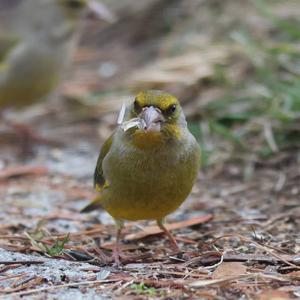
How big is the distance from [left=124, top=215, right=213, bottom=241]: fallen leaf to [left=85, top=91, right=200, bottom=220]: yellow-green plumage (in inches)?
22.3

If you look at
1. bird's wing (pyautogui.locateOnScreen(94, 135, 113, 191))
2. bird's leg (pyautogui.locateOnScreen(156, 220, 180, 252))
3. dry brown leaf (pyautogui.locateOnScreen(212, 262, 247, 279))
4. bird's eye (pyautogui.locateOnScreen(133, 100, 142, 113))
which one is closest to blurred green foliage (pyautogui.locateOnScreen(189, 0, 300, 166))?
bird's leg (pyautogui.locateOnScreen(156, 220, 180, 252))

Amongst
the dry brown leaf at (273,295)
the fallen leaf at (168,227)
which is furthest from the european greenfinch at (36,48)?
the dry brown leaf at (273,295)

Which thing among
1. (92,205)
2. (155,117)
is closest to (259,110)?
(92,205)

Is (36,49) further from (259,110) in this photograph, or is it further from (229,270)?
(229,270)

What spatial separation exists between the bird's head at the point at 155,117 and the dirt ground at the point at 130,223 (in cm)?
59

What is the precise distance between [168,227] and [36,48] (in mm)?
3293

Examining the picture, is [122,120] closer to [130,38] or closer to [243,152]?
[243,152]

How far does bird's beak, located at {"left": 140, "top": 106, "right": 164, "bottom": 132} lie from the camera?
3797mm

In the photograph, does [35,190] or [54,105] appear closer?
[35,190]

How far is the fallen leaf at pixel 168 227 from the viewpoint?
462cm

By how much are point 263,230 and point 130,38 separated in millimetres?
5390

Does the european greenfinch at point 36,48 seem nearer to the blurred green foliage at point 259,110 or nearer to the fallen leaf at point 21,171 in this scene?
the fallen leaf at point 21,171

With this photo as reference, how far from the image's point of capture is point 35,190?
5953mm

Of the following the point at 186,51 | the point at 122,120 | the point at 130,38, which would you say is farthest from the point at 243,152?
the point at 130,38
